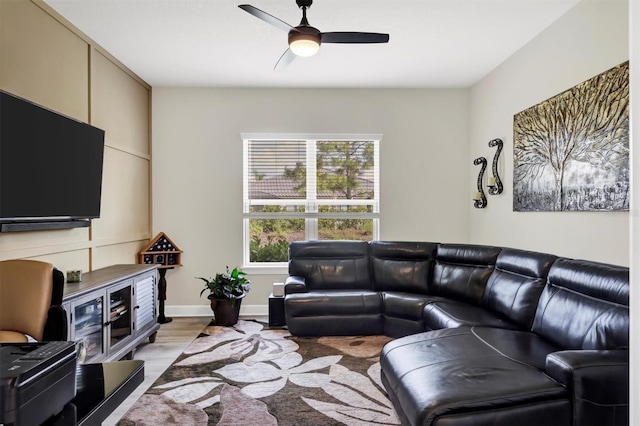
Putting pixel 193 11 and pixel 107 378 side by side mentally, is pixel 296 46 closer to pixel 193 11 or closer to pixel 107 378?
pixel 193 11

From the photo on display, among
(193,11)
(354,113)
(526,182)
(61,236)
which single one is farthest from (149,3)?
(526,182)

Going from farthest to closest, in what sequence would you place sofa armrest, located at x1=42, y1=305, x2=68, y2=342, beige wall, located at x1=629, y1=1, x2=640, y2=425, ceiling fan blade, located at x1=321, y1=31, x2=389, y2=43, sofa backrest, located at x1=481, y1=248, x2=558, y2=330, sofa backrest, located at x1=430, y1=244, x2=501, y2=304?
sofa backrest, located at x1=430, y1=244, x2=501, y2=304
sofa backrest, located at x1=481, y1=248, x2=558, y2=330
ceiling fan blade, located at x1=321, y1=31, x2=389, y2=43
sofa armrest, located at x1=42, y1=305, x2=68, y2=342
beige wall, located at x1=629, y1=1, x2=640, y2=425

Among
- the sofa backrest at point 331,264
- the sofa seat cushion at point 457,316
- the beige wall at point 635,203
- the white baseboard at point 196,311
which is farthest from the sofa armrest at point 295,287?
the beige wall at point 635,203

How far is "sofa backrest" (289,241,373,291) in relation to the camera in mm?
4273

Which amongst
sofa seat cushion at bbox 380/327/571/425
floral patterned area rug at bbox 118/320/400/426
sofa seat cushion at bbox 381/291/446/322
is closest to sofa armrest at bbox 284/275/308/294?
floral patterned area rug at bbox 118/320/400/426

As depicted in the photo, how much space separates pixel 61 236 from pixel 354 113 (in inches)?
135

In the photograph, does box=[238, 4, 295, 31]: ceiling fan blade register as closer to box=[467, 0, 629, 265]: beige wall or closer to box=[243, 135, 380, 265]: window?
box=[467, 0, 629, 265]: beige wall

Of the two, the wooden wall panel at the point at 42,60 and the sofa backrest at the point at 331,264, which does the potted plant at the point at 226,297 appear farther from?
the wooden wall panel at the point at 42,60

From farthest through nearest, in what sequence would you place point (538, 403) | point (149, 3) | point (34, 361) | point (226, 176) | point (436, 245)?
point (226, 176), point (436, 245), point (149, 3), point (538, 403), point (34, 361)

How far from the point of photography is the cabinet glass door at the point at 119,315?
10.1ft

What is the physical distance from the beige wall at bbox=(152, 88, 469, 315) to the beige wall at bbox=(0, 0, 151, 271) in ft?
1.20

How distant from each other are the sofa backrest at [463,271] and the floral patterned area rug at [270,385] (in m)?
0.84

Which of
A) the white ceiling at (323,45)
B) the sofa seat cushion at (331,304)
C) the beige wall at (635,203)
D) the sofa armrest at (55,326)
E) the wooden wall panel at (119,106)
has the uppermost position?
the white ceiling at (323,45)

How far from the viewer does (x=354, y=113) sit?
4887mm
